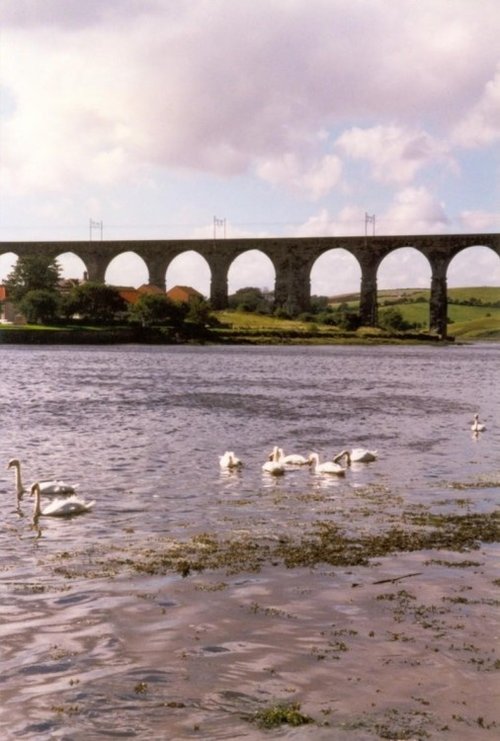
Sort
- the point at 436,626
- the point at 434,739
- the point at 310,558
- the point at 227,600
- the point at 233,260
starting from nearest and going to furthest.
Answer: the point at 434,739 < the point at 436,626 < the point at 227,600 < the point at 310,558 < the point at 233,260

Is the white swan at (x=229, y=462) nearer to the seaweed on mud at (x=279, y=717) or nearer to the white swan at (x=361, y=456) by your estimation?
the white swan at (x=361, y=456)

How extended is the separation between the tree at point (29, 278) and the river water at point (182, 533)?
8186 cm

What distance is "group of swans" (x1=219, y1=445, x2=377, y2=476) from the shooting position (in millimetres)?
18781

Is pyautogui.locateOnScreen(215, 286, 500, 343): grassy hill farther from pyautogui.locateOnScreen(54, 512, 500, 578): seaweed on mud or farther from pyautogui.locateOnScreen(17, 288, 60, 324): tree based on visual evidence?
pyautogui.locateOnScreen(54, 512, 500, 578): seaweed on mud

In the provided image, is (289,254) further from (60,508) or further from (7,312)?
(60,508)

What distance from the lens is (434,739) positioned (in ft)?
20.4

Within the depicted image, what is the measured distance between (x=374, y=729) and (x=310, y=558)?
4.75 m

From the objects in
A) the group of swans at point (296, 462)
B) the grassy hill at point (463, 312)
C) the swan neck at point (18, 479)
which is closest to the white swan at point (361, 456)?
the group of swans at point (296, 462)

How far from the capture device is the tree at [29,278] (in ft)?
386

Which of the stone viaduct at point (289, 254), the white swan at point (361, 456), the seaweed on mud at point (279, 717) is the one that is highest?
the stone viaduct at point (289, 254)

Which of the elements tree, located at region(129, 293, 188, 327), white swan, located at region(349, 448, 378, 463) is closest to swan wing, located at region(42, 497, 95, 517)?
white swan, located at region(349, 448, 378, 463)

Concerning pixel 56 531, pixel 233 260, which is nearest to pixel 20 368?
pixel 56 531

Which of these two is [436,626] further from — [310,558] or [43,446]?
[43,446]

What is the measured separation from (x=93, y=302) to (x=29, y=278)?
33.9 ft
